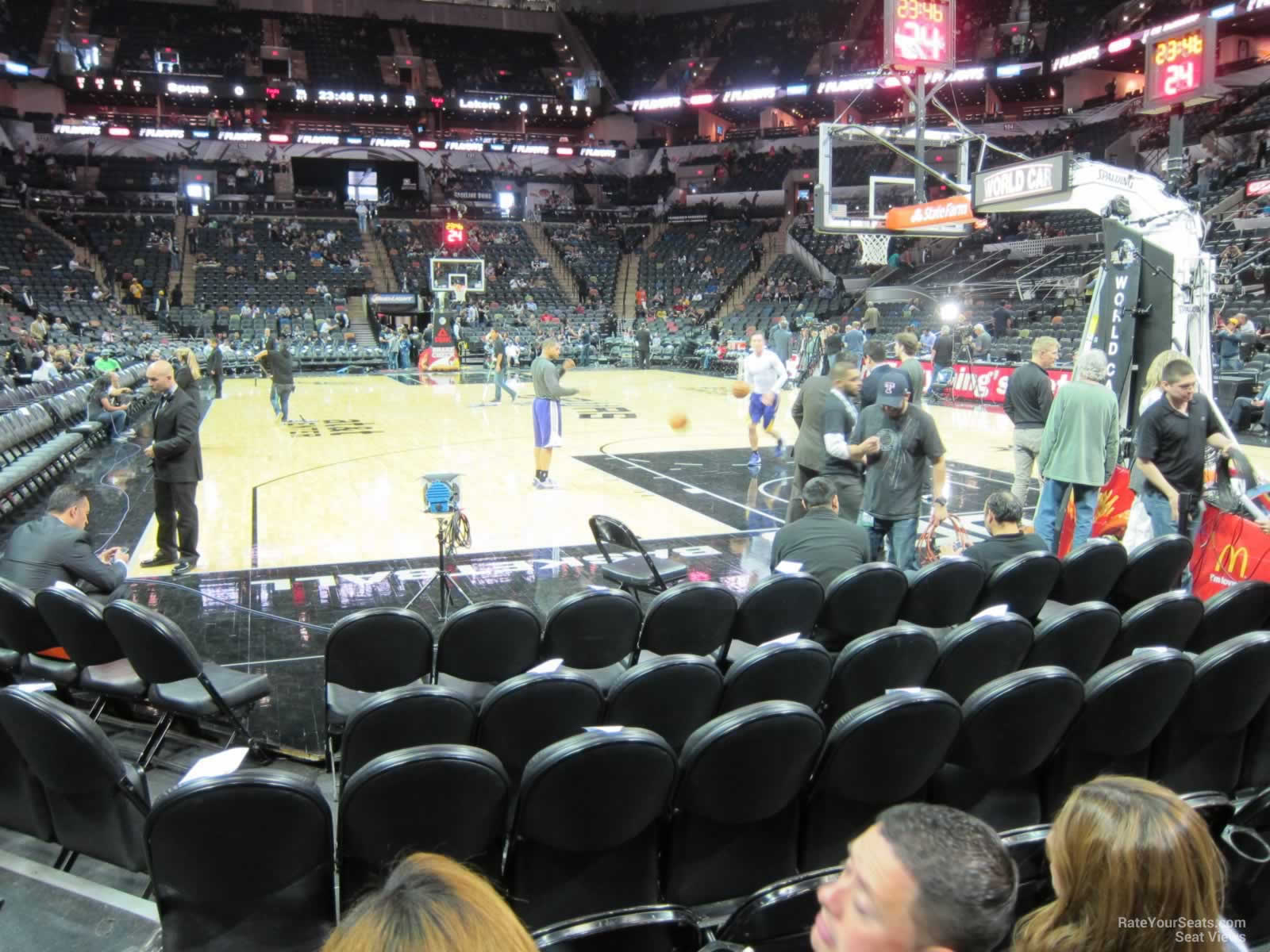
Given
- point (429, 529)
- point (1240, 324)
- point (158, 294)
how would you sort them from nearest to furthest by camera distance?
point (429, 529) → point (1240, 324) → point (158, 294)

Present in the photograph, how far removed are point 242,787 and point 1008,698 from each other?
6.74 feet

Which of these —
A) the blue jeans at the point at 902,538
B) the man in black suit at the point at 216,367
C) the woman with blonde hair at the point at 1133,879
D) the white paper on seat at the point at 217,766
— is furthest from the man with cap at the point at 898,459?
the man in black suit at the point at 216,367

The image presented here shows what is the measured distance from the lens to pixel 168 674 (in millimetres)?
3881

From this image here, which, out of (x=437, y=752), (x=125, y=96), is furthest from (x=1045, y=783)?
(x=125, y=96)

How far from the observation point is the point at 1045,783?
3.15 m

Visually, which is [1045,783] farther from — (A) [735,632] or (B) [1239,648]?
(A) [735,632]

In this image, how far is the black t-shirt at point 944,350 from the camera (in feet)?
61.6

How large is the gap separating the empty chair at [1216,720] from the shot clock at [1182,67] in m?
9.70

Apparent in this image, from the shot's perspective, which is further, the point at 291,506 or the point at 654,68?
the point at 654,68

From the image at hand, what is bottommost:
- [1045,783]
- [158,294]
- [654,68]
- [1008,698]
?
[1045,783]

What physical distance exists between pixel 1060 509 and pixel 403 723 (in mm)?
5400

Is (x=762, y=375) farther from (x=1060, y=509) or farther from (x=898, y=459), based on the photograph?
(x=898, y=459)

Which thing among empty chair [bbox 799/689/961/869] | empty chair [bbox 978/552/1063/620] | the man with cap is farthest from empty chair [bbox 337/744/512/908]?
the man with cap

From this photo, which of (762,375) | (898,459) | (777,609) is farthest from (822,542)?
(762,375)
